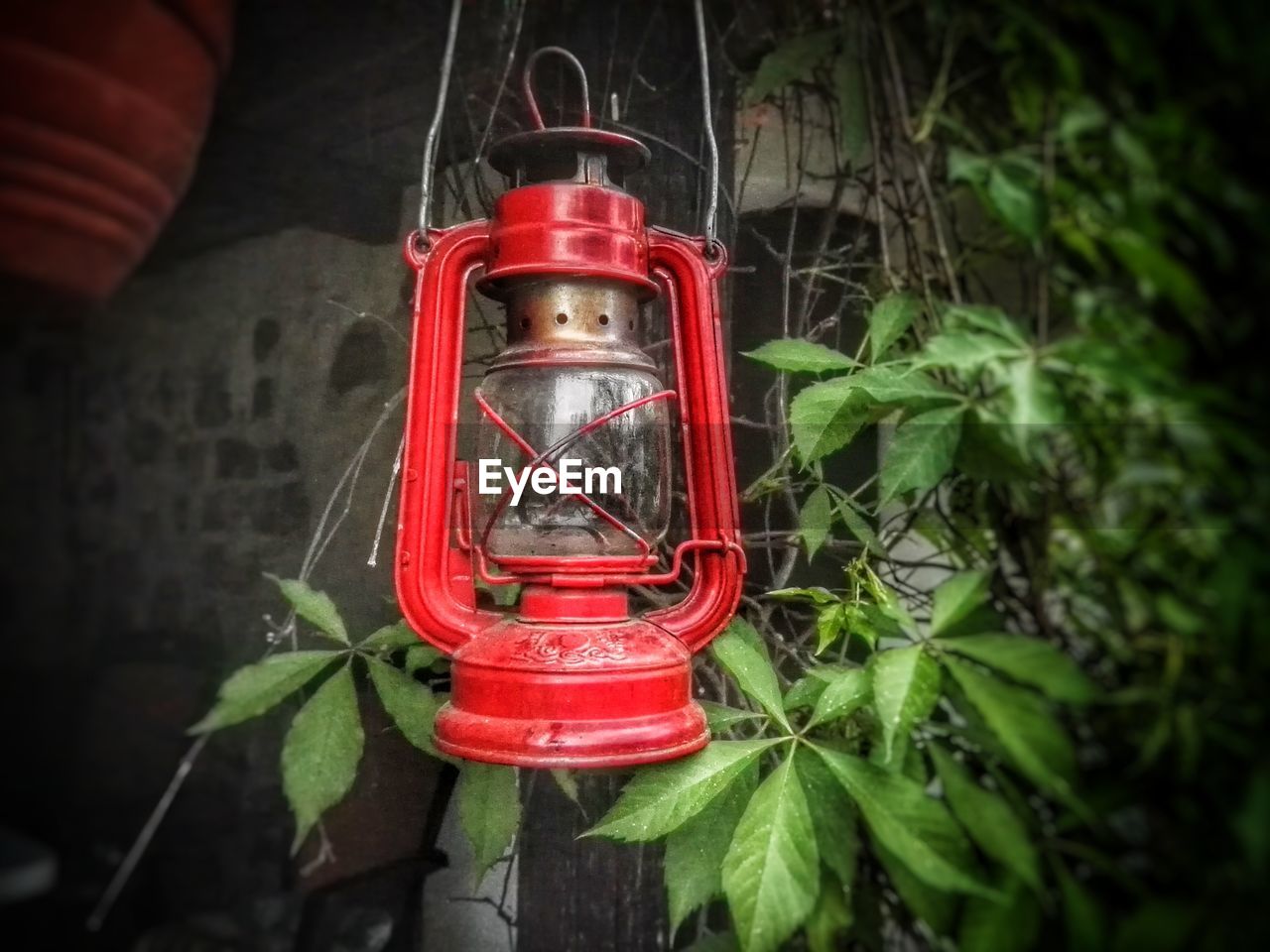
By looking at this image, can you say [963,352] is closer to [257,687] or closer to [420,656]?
[420,656]

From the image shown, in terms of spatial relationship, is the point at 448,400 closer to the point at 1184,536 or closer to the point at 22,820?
the point at 22,820

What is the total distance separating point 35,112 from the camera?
2.54 feet

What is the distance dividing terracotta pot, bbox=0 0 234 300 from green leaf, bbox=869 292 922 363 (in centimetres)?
79

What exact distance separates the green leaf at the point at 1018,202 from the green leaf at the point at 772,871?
64 centimetres

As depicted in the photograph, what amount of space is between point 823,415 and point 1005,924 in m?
0.55

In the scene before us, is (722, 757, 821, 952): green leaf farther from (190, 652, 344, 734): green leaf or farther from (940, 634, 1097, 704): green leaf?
(190, 652, 344, 734): green leaf

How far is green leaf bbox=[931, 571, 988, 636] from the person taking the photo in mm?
873

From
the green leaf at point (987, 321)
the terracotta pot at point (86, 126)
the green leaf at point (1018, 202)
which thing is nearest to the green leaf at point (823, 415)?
the green leaf at point (987, 321)

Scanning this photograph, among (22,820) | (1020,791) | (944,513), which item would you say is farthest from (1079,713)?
(22,820)

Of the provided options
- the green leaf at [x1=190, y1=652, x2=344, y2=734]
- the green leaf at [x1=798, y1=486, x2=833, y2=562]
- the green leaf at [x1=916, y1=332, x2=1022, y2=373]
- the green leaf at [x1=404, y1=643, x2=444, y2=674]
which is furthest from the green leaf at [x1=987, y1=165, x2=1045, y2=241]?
the green leaf at [x1=190, y1=652, x2=344, y2=734]

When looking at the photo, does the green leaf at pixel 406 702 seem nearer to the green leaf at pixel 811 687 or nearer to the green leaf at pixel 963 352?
the green leaf at pixel 811 687

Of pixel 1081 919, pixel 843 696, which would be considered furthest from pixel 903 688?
pixel 1081 919

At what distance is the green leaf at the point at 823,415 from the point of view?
0.96 m

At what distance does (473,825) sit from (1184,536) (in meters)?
0.83
